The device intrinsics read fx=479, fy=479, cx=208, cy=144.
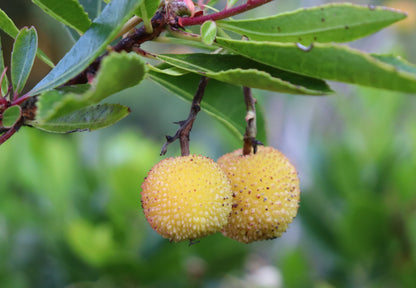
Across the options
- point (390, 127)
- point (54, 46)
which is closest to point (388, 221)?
point (390, 127)

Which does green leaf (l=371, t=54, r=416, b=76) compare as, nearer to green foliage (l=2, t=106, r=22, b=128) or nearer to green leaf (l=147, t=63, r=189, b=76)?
green leaf (l=147, t=63, r=189, b=76)

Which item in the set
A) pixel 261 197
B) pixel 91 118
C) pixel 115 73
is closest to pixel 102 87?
pixel 115 73

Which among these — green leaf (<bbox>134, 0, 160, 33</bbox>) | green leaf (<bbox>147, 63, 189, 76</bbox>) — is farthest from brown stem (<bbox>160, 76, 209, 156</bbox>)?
green leaf (<bbox>134, 0, 160, 33</bbox>)

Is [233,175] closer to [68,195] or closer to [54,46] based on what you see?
[68,195]

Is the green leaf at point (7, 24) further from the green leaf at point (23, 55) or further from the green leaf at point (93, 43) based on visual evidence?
the green leaf at point (93, 43)

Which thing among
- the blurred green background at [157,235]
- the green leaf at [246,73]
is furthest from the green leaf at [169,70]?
the blurred green background at [157,235]

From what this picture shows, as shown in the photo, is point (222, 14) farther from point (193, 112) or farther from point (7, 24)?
point (7, 24)
